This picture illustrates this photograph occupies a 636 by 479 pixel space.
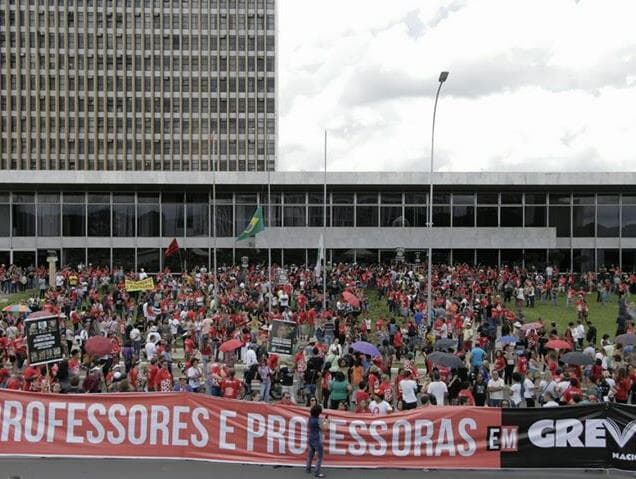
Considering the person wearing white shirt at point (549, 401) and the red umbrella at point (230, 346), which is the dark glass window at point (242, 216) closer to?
the red umbrella at point (230, 346)

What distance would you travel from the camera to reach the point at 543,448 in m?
10.5

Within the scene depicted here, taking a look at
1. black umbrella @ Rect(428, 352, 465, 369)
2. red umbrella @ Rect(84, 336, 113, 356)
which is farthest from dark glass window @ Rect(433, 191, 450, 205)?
red umbrella @ Rect(84, 336, 113, 356)

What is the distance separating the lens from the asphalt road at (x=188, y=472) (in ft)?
33.5

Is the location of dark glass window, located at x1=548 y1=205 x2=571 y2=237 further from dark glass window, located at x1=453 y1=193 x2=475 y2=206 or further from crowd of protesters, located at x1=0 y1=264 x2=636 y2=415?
crowd of protesters, located at x1=0 y1=264 x2=636 y2=415

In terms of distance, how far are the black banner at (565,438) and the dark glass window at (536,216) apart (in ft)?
124

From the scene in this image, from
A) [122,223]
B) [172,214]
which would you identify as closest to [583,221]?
[172,214]

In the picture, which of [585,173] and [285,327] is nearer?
[285,327]

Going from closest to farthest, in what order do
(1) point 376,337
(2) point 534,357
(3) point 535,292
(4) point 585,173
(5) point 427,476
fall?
(5) point 427,476 → (2) point 534,357 → (1) point 376,337 → (3) point 535,292 → (4) point 585,173

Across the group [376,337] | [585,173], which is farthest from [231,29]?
[376,337]

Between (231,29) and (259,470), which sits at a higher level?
(231,29)

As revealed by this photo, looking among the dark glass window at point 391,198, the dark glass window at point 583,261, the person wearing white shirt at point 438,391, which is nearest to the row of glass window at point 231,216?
the dark glass window at point 391,198

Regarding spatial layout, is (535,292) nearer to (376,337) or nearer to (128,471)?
(376,337)

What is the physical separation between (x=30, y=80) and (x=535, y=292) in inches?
3444

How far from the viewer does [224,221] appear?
155ft
